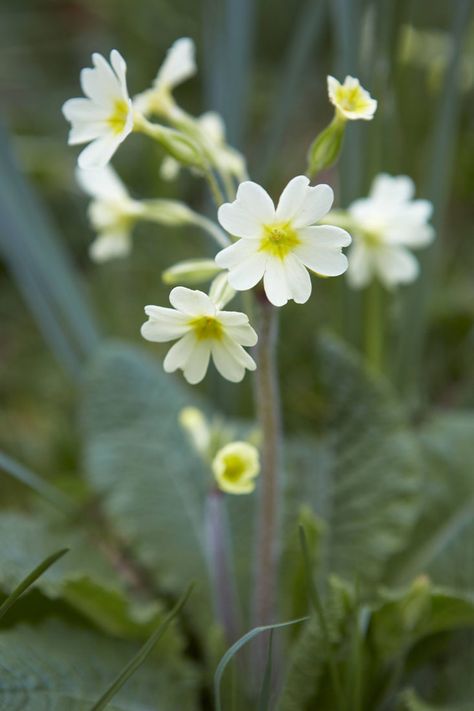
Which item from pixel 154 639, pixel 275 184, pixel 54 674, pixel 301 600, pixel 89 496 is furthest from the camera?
pixel 275 184

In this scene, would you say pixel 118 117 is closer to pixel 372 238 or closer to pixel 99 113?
pixel 99 113

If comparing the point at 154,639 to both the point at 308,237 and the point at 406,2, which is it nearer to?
the point at 308,237

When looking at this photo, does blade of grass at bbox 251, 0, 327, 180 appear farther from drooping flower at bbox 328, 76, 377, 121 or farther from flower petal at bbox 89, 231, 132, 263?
drooping flower at bbox 328, 76, 377, 121

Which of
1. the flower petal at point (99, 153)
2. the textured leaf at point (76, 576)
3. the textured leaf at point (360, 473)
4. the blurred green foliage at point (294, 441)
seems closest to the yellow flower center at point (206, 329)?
the flower petal at point (99, 153)

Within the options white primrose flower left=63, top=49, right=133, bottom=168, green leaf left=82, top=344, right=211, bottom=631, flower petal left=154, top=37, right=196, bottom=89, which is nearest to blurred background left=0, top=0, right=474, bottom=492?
green leaf left=82, top=344, right=211, bottom=631

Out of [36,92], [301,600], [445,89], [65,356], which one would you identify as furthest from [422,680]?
[36,92]

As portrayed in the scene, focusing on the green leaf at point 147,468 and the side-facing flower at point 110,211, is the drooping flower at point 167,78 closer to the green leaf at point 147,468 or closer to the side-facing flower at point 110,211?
the side-facing flower at point 110,211

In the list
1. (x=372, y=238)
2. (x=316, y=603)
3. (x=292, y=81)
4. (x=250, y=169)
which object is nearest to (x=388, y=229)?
(x=372, y=238)
